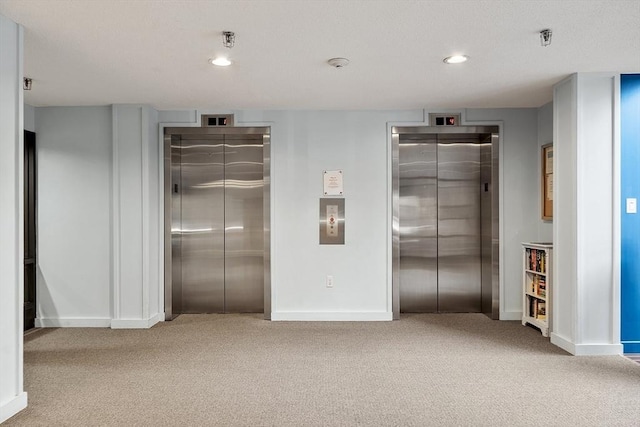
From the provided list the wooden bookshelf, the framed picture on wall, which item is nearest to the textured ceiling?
the framed picture on wall

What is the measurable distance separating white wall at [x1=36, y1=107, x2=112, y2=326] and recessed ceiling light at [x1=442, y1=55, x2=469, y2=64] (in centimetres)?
389

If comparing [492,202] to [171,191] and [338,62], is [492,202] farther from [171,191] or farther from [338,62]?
[171,191]

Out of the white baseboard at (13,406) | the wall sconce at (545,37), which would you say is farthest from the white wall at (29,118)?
the wall sconce at (545,37)

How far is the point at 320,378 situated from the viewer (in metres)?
3.75

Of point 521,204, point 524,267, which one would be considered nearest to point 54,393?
point 524,267

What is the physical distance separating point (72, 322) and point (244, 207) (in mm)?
2399

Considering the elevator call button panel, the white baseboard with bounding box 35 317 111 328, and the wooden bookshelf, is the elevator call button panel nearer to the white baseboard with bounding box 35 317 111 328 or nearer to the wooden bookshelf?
the wooden bookshelf

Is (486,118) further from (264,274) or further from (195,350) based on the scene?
(195,350)

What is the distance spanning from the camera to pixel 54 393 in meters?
3.49

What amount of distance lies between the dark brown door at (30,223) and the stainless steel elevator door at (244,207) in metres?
2.20

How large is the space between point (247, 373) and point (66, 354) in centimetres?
187

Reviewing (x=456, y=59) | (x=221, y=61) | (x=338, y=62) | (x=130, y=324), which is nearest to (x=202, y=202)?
(x=130, y=324)

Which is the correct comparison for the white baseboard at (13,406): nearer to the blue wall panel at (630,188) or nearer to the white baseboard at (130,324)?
the white baseboard at (130,324)

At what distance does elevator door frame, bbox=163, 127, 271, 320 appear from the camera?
19.0ft
